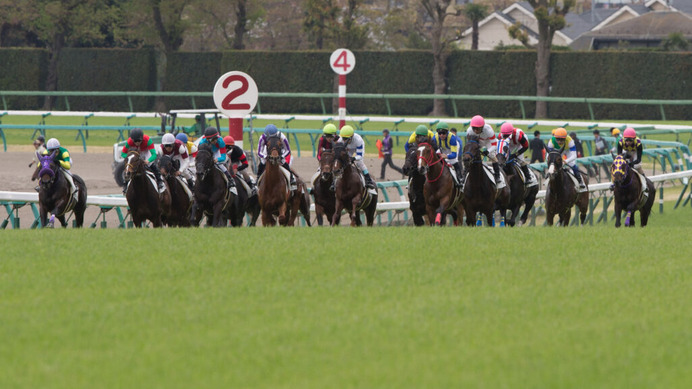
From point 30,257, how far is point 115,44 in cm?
4184

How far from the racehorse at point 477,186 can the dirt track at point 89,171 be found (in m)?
5.42

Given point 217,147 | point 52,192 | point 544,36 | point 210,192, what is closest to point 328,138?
point 217,147

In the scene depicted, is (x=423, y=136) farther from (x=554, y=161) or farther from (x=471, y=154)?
(x=554, y=161)

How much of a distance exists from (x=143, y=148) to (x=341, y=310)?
6362mm

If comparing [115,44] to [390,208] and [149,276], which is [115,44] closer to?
[390,208]

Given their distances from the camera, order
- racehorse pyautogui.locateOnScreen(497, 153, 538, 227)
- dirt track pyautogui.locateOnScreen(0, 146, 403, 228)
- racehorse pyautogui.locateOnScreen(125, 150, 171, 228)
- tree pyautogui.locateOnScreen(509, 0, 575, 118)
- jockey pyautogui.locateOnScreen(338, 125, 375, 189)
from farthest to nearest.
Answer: tree pyautogui.locateOnScreen(509, 0, 575, 118), dirt track pyautogui.locateOnScreen(0, 146, 403, 228), racehorse pyautogui.locateOnScreen(497, 153, 538, 227), jockey pyautogui.locateOnScreen(338, 125, 375, 189), racehorse pyautogui.locateOnScreen(125, 150, 171, 228)

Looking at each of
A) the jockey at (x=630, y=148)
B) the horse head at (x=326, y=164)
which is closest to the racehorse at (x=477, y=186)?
the horse head at (x=326, y=164)

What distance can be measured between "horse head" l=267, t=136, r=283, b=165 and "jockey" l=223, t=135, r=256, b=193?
595 millimetres

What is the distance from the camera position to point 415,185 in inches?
543

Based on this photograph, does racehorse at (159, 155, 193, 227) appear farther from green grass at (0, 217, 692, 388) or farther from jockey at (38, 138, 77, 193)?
green grass at (0, 217, 692, 388)

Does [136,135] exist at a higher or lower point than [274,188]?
higher

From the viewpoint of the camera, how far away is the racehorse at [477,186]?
13188 mm

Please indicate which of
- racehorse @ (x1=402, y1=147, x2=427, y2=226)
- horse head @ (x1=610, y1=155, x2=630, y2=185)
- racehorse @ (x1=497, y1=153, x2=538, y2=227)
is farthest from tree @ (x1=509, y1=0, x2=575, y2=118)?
racehorse @ (x1=402, y1=147, x2=427, y2=226)

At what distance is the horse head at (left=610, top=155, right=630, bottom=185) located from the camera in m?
14.6
